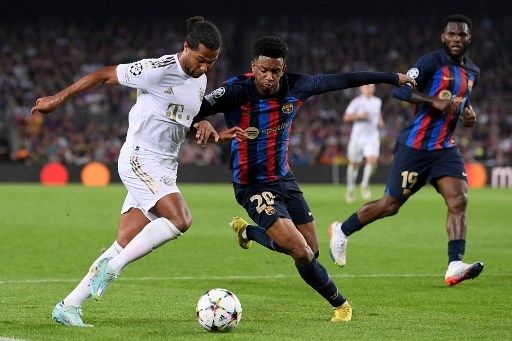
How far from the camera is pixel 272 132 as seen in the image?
301 inches

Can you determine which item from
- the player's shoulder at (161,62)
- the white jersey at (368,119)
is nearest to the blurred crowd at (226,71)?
the white jersey at (368,119)

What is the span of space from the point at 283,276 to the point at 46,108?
4.21 metres

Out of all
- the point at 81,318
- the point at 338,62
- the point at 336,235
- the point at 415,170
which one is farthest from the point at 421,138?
the point at 338,62

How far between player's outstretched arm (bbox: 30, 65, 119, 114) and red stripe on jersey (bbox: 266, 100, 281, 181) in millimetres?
1158

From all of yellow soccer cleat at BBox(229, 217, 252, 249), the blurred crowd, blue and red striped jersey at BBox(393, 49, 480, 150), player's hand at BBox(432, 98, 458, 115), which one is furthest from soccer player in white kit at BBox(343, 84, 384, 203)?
yellow soccer cleat at BBox(229, 217, 252, 249)

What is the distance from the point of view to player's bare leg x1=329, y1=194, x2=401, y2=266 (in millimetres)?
10211

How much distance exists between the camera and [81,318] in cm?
721

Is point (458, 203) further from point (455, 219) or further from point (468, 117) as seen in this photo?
point (468, 117)

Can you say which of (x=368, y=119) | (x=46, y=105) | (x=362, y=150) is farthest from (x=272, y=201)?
(x=362, y=150)

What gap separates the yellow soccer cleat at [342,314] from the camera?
7.20m

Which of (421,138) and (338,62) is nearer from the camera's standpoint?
(421,138)

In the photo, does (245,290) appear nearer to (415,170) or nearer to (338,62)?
(415,170)

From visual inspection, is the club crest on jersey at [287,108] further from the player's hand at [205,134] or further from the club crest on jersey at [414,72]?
the club crest on jersey at [414,72]

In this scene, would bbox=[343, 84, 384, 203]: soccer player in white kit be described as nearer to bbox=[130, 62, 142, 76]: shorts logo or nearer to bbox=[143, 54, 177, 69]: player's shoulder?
bbox=[143, 54, 177, 69]: player's shoulder
